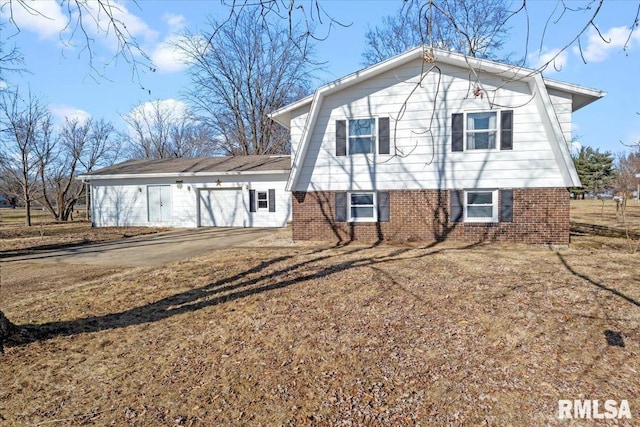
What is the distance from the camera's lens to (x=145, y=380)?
368 centimetres

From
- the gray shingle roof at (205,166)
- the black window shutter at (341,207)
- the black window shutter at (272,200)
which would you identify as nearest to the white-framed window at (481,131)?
the black window shutter at (341,207)

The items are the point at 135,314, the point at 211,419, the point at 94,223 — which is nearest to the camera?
the point at 211,419

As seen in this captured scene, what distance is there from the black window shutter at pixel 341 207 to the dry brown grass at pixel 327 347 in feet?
14.5

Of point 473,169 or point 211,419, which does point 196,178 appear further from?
point 211,419

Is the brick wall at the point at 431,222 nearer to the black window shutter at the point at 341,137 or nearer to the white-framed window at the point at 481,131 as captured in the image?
the black window shutter at the point at 341,137

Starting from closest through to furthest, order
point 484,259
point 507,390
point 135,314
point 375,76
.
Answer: point 507,390, point 135,314, point 484,259, point 375,76

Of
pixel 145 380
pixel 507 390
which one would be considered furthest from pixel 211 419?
pixel 507 390

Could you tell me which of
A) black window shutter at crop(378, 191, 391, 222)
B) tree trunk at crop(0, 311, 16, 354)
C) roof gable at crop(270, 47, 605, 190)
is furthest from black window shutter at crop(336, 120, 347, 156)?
tree trunk at crop(0, 311, 16, 354)

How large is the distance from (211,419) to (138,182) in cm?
1865

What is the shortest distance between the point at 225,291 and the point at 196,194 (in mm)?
13073

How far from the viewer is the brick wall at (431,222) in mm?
10273

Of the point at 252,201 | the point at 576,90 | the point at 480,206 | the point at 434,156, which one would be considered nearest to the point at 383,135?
the point at 434,156

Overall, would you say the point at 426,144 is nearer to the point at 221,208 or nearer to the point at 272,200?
the point at 272,200

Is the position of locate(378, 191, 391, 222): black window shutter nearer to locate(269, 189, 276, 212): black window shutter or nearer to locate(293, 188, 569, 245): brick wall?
locate(293, 188, 569, 245): brick wall
